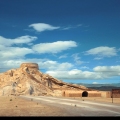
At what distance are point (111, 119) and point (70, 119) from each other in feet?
9.48

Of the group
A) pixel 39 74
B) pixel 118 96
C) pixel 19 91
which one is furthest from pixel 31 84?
pixel 118 96

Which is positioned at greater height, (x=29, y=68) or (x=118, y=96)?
(x=29, y=68)

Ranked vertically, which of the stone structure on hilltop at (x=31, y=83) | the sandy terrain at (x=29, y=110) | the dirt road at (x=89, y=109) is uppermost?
the stone structure on hilltop at (x=31, y=83)

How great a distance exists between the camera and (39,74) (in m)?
96.9

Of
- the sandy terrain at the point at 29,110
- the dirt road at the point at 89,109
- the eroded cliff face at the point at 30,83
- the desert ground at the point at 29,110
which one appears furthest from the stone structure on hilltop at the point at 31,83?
the sandy terrain at the point at 29,110

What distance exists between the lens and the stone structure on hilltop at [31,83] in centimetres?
8231

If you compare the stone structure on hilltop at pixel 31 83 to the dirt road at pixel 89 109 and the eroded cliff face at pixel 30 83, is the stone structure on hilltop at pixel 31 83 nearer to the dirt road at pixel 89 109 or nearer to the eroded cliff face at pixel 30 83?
the eroded cliff face at pixel 30 83

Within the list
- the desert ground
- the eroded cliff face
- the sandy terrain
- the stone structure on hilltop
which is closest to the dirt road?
the desert ground

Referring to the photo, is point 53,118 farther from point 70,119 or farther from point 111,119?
point 111,119

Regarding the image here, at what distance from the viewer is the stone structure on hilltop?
82.3m

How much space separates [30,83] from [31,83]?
539mm

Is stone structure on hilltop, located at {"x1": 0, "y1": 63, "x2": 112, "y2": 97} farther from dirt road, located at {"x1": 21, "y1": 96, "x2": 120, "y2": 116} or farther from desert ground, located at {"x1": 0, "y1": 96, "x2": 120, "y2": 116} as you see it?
desert ground, located at {"x1": 0, "y1": 96, "x2": 120, "y2": 116}

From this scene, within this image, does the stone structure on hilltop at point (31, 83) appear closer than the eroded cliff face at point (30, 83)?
Yes

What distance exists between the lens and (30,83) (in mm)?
85688
